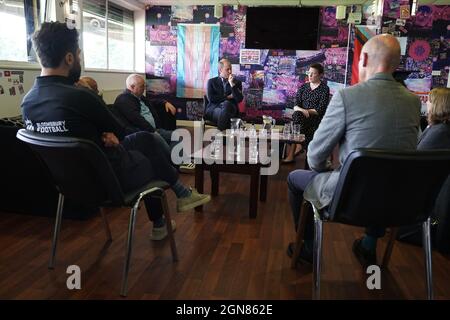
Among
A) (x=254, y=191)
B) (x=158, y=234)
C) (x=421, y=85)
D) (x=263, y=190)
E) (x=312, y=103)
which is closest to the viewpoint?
(x=158, y=234)

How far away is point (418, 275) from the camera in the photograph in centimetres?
208

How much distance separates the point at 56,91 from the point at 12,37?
282 centimetres

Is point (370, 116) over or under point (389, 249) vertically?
over

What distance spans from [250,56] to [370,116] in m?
5.65

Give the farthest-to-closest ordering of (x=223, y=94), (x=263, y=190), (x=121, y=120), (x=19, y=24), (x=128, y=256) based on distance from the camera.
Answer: (x=223, y=94) < (x=19, y=24) < (x=121, y=120) < (x=263, y=190) < (x=128, y=256)

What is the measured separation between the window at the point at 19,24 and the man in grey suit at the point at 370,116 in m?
3.38

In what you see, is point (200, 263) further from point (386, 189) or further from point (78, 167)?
point (386, 189)

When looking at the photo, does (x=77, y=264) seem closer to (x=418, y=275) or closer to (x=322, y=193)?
(x=322, y=193)

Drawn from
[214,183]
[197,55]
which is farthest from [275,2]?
[214,183]

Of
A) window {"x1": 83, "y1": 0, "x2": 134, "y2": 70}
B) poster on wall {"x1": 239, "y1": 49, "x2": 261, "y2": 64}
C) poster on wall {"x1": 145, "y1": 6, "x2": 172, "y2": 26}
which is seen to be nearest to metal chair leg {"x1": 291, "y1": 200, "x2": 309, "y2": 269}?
window {"x1": 83, "y1": 0, "x2": 134, "y2": 70}

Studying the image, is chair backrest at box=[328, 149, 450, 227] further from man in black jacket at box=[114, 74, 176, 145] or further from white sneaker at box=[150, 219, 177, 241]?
man in black jacket at box=[114, 74, 176, 145]

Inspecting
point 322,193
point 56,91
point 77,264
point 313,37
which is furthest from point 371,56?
point 313,37

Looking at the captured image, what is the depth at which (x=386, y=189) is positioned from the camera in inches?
56.4

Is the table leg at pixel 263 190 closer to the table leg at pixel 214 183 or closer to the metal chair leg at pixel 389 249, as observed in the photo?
the table leg at pixel 214 183
